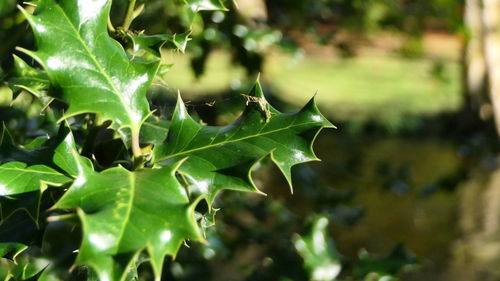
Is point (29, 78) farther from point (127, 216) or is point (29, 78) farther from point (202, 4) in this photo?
point (127, 216)

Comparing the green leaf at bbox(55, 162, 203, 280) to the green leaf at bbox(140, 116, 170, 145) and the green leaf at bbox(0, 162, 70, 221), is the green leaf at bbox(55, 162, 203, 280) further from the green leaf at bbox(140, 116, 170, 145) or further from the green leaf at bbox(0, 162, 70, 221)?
the green leaf at bbox(140, 116, 170, 145)

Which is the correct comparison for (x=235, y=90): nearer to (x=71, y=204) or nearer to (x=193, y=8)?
(x=193, y=8)

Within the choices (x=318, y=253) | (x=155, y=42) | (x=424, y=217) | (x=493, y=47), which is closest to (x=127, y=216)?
(x=155, y=42)

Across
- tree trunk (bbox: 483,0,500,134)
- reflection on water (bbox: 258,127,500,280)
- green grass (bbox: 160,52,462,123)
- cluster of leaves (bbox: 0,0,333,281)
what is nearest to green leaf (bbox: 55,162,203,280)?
cluster of leaves (bbox: 0,0,333,281)

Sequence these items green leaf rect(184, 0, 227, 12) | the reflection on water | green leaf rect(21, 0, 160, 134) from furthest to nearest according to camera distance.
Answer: the reflection on water < green leaf rect(184, 0, 227, 12) < green leaf rect(21, 0, 160, 134)

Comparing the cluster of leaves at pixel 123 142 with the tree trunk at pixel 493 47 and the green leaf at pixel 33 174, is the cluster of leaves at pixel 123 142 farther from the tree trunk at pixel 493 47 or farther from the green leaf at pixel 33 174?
the tree trunk at pixel 493 47

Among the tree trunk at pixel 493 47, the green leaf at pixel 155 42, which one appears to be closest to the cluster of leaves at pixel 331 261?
the green leaf at pixel 155 42

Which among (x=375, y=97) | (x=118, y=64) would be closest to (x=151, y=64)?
(x=118, y=64)
